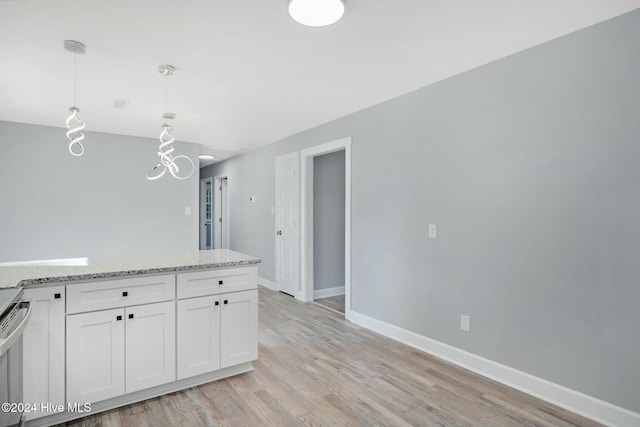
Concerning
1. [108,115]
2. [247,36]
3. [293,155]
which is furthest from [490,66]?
[108,115]

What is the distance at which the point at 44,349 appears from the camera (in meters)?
1.96

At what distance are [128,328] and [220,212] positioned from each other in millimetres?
6142

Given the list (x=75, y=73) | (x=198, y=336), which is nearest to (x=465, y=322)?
(x=198, y=336)

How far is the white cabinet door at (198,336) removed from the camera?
2.39m

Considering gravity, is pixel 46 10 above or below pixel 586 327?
above

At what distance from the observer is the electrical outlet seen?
2770mm

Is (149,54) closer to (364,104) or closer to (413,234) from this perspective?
(364,104)

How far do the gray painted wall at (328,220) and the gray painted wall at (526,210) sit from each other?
1398mm

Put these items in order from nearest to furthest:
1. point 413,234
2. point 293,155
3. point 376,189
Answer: point 413,234
point 376,189
point 293,155

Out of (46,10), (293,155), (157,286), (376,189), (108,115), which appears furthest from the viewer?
(293,155)

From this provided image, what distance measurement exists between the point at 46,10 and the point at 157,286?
1.71 meters

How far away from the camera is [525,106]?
244 cm

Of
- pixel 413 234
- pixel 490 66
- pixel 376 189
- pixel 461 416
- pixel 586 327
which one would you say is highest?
pixel 490 66

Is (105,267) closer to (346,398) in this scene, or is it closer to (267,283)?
(346,398)
